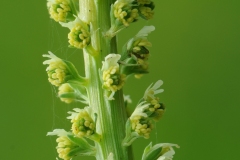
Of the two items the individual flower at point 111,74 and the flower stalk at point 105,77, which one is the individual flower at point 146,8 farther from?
the individual flower at point 111,74

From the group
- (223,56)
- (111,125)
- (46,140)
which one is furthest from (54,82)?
(223,56)

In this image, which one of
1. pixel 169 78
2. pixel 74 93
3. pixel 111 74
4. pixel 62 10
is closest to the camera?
pixel 111 74

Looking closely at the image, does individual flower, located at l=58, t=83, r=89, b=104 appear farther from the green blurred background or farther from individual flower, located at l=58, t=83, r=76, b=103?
the green blurred background

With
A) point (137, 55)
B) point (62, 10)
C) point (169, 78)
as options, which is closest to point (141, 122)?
point (137, 55)

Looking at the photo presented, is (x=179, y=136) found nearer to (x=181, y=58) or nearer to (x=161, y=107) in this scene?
(x=181, y=58)

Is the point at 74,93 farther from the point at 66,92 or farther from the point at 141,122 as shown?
the point at 141,122

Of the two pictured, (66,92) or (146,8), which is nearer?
(146,8)
